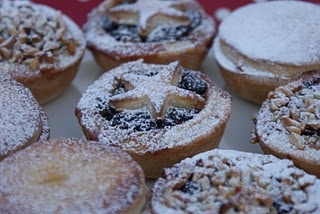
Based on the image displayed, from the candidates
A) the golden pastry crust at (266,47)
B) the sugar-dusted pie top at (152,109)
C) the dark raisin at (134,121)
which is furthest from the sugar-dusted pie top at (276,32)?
the dark raisin at (134,121)

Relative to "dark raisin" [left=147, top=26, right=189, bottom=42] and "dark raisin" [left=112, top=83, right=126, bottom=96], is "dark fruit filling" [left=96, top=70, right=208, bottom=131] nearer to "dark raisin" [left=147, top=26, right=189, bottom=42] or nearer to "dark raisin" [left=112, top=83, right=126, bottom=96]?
"dark raisin" [left=112, top=83, right=126, bottom=96]

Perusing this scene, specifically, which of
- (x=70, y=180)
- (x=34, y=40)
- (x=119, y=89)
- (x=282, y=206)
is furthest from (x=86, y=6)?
(x=282, y=206)

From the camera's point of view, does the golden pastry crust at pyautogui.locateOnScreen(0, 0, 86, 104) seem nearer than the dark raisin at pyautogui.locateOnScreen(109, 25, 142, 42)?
Yes

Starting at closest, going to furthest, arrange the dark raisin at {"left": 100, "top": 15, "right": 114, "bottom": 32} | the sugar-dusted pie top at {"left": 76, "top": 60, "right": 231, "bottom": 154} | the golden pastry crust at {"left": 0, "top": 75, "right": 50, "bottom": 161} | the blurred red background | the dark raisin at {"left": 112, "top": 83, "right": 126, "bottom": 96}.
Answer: the golden pastry crust at {"left": 0, "top": 75, "right": 50, "bottom": 161}
the sugar-dusted pie top at {"left": 76, "top": 60, "right": 231, "bottom": 154}
the dark raisin at {"left": 112, "top": 83, "right": 126, "bottom": 96}
the dark raisin at {"left": 100, "top": 15, "right": 114, "bottom": 32}
the blurred red background

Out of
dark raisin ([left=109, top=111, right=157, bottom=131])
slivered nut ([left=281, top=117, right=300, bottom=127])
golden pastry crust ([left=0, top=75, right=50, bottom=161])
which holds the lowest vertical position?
slivered nut ([left=281, top=117, right=300, bottom=127])

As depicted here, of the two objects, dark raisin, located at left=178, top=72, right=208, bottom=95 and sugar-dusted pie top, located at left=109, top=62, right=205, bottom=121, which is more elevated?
sugar-dusted pie top, located at left=109, top=62, right=205, bottom=121

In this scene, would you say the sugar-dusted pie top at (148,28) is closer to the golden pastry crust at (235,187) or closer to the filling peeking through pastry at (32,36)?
the filling peeking through pastry at (32,36)

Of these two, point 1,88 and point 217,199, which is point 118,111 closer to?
point 1,88

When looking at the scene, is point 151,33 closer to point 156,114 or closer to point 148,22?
point 148,22

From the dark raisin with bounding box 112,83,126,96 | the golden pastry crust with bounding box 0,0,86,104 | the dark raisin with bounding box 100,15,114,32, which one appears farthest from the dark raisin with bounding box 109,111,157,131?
the dark raisin with bounding box 100,15,114,32
